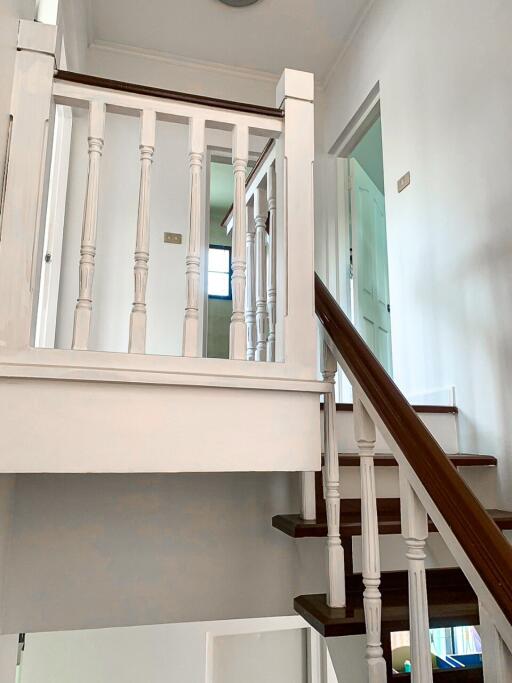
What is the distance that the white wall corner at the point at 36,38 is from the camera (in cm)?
142

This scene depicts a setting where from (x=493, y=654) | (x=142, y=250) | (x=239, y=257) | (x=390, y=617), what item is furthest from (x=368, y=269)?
(x=493, y=654)

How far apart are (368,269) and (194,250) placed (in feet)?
8.18

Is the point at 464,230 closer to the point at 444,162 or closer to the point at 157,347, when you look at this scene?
the point at 444,162

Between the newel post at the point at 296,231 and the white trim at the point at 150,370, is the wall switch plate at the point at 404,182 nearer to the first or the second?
the newel post at the point at 296,231

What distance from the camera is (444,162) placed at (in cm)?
257

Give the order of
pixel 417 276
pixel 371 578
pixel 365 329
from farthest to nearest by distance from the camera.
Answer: pixel 365 329 → pixel 417 276 → pixel 371 578

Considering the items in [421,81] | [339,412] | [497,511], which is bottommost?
[497,511]

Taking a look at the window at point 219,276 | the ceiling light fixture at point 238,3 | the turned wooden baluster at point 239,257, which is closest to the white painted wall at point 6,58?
the turned wooden baluster at point 239,257

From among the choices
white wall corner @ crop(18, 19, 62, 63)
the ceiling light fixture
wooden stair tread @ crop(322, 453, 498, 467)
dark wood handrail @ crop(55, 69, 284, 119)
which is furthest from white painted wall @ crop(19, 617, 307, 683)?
the ceiling light fixture

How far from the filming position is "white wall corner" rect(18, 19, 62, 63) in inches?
56.0

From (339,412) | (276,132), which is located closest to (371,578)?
(339,412)

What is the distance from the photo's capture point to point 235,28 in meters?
3.61

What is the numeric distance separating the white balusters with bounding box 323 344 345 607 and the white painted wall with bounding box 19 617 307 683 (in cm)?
294

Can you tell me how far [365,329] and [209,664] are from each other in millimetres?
2695
